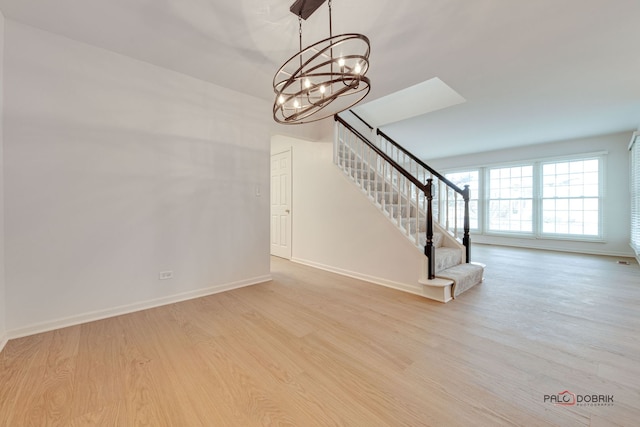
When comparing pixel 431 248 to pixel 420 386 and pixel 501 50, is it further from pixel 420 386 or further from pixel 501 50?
pixel 501 50

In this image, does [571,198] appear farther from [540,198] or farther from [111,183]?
[111,183]

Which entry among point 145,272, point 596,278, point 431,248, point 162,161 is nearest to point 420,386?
point 431,248

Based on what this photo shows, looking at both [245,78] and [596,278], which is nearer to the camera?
[245,78]

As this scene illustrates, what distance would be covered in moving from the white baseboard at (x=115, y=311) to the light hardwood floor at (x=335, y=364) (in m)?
0.09

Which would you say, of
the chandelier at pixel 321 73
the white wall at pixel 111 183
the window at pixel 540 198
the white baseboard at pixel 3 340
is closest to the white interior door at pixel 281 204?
the white wall at pixel 111 183

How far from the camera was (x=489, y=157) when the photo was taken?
671cm

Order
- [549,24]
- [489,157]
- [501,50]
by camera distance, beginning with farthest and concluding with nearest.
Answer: [489,157] → [501,50] → [549,24]

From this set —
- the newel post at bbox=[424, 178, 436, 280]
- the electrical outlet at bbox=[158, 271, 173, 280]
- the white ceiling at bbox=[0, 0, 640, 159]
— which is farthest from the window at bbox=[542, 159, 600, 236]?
the electrical outlet at bbox=[158, 271, 173, 280]

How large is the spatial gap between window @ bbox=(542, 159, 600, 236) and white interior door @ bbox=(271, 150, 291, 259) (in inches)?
238

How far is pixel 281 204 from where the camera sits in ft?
16.5

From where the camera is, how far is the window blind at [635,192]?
14.1 feet

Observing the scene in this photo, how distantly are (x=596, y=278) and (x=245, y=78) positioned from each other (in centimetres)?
539

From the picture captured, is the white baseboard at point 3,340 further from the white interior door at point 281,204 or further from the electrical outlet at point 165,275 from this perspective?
the white interior door at point 281,204

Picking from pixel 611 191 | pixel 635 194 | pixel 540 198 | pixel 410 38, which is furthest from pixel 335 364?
pixel 611 191
